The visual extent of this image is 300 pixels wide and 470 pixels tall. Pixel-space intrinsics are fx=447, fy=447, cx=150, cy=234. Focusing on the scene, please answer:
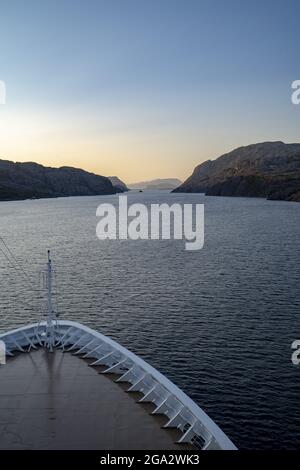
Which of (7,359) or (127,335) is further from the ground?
(7,359)

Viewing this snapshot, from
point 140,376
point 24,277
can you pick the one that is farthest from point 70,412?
point 24,277

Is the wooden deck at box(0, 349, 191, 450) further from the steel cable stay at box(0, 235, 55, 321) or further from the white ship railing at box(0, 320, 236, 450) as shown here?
the steel cable stay at box(0, 235, 55, 321)

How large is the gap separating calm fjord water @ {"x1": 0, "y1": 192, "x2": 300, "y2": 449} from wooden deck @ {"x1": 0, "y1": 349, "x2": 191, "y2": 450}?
10.5 metres

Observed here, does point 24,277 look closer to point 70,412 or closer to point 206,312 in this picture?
point 206,312

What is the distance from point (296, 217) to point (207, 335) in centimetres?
15295

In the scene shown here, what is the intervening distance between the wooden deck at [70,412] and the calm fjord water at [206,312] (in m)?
10.5

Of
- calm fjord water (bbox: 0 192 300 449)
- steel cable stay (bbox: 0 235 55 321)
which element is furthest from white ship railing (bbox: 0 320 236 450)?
steel cable stay (bbox: 0 235 55 321)

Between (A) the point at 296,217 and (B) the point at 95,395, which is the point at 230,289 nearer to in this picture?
(B) the point at 95,395

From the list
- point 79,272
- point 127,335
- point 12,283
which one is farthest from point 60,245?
point 127,335

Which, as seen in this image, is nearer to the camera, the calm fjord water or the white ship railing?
the white ship railing

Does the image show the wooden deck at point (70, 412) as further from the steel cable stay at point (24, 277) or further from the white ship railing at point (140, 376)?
the steel cable stay at point (24, 277)

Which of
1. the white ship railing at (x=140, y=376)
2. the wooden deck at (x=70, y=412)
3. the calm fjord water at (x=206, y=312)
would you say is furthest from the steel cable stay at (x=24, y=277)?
the wooden deck at (x=70, y=412)

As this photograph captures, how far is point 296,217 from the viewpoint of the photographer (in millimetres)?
191000

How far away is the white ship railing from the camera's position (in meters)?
21.8
